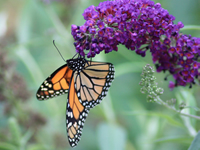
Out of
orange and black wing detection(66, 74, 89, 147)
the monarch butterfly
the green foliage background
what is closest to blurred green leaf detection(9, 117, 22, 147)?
the green foliage background

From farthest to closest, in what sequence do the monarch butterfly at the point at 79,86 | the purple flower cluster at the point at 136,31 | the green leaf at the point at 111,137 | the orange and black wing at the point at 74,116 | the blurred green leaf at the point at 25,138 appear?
the green leaf at the point at 111,137
the blurred green leaf at the point at 25,138
the monarch butterfly at the point at 79,86
the orange and black wing at the point at 74,116
the purple flower cluster at the point at 136,31

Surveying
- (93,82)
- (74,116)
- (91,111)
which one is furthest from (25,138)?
(91,111)

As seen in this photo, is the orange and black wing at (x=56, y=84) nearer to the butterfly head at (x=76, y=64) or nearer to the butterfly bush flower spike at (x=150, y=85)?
the butterfly head at (x=76, y=64)

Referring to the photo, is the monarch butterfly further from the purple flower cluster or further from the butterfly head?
the purple flower cluster

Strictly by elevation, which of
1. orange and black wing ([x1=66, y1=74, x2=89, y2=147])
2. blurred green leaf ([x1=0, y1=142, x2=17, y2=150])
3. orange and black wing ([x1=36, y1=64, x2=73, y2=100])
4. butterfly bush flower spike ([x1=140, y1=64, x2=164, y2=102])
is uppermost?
orange and black wing ([x1=36, y1=64, x2=73, y2=100])

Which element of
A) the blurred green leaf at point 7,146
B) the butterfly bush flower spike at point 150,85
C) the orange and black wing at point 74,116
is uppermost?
the blurred green leaf at point 7,146

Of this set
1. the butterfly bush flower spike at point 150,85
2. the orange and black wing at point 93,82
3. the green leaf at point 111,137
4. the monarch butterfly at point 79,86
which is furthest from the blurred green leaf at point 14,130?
the butterfly bush flower spike at point 150,85

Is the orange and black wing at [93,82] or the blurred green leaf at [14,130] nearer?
the blurred green leaf at [14,130]

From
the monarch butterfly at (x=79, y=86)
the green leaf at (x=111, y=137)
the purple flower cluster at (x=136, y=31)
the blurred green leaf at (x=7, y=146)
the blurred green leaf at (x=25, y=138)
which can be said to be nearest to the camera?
the purple flower cluster at (x=136, y=31)
